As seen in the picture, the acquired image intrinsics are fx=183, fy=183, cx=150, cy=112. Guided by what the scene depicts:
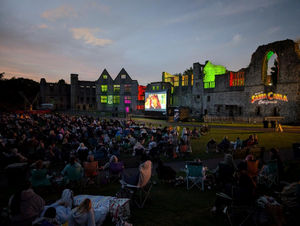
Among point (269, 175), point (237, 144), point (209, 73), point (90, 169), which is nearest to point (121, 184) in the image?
point (90, 169)

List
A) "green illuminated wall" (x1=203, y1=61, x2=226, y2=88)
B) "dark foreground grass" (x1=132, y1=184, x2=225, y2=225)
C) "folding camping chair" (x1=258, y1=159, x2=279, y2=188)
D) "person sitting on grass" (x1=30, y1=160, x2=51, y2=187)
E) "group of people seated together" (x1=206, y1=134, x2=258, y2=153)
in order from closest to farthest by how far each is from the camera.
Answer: "dark foreground grass" (x1=132, y1=184, x2=225, y2=225) → "person sitting on grass" (x1=30, y1=160, x2=51, y2=187) → "folding camping chair" (x1=258, y1=159, x2=279, y2=188) → "group of people seated together" (x1=206, y1=134, x2=258, y2=153) → "green illuminated wall" (x1=203, y1=61, x2=226, y2=88)

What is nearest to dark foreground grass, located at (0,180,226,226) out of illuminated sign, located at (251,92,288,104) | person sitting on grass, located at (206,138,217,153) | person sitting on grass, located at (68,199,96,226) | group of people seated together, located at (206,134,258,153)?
person sitting on grass, located at (68,199,96,226)

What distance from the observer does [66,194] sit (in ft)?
15.1

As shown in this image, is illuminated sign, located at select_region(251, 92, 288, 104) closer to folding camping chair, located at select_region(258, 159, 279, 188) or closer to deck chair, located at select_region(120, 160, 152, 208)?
folding camping chair, located at select_region(258, 159, 279, 188)

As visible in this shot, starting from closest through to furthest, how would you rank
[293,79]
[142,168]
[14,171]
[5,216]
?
[5,216] → [142,168] → [14,171] → [293,79]

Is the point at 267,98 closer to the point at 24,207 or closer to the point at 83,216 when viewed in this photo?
the point at 83,216

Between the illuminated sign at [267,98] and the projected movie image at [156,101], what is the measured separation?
16.7 meters

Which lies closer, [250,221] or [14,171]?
[250,221]

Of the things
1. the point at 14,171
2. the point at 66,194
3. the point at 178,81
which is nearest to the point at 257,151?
the point at 66,194

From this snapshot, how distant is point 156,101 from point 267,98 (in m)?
21.1

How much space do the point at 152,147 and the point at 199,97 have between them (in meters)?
35.7

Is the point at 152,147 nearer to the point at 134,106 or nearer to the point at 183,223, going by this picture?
the point at 183,223

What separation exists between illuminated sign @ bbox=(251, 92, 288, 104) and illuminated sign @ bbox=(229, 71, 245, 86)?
4.34 metres

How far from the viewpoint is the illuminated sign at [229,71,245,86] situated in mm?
36281
